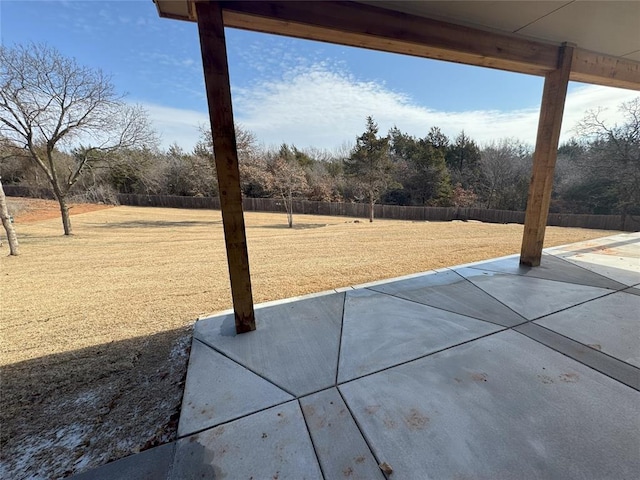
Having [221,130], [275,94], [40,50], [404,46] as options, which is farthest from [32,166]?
[404,46]

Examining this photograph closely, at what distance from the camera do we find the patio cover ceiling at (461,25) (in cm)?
194

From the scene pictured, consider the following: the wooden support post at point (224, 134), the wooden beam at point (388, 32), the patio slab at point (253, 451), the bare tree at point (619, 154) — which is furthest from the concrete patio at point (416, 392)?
the bare tree at point (619, 154)

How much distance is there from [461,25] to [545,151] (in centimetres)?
175

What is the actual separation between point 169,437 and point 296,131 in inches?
1164

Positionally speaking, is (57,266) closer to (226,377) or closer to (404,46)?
(226,377)

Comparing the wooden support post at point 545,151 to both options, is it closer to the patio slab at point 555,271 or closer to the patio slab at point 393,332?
the patio slab at point 555,271

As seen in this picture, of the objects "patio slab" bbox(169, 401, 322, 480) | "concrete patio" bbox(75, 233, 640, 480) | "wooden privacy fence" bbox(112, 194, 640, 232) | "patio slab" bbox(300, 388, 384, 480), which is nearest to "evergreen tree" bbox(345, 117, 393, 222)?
"wooden privacy fence" bbox(112, 194, 640, 232)

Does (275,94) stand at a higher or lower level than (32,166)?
higher

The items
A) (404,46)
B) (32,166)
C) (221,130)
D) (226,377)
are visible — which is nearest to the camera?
(226,377)

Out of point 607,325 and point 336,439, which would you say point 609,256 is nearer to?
point 607,325

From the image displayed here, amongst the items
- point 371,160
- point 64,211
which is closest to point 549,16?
point 64,211

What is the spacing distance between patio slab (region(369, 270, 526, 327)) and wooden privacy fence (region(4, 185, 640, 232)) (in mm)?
12979

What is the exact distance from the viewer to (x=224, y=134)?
1854 millimetres

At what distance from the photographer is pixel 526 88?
439 cm
